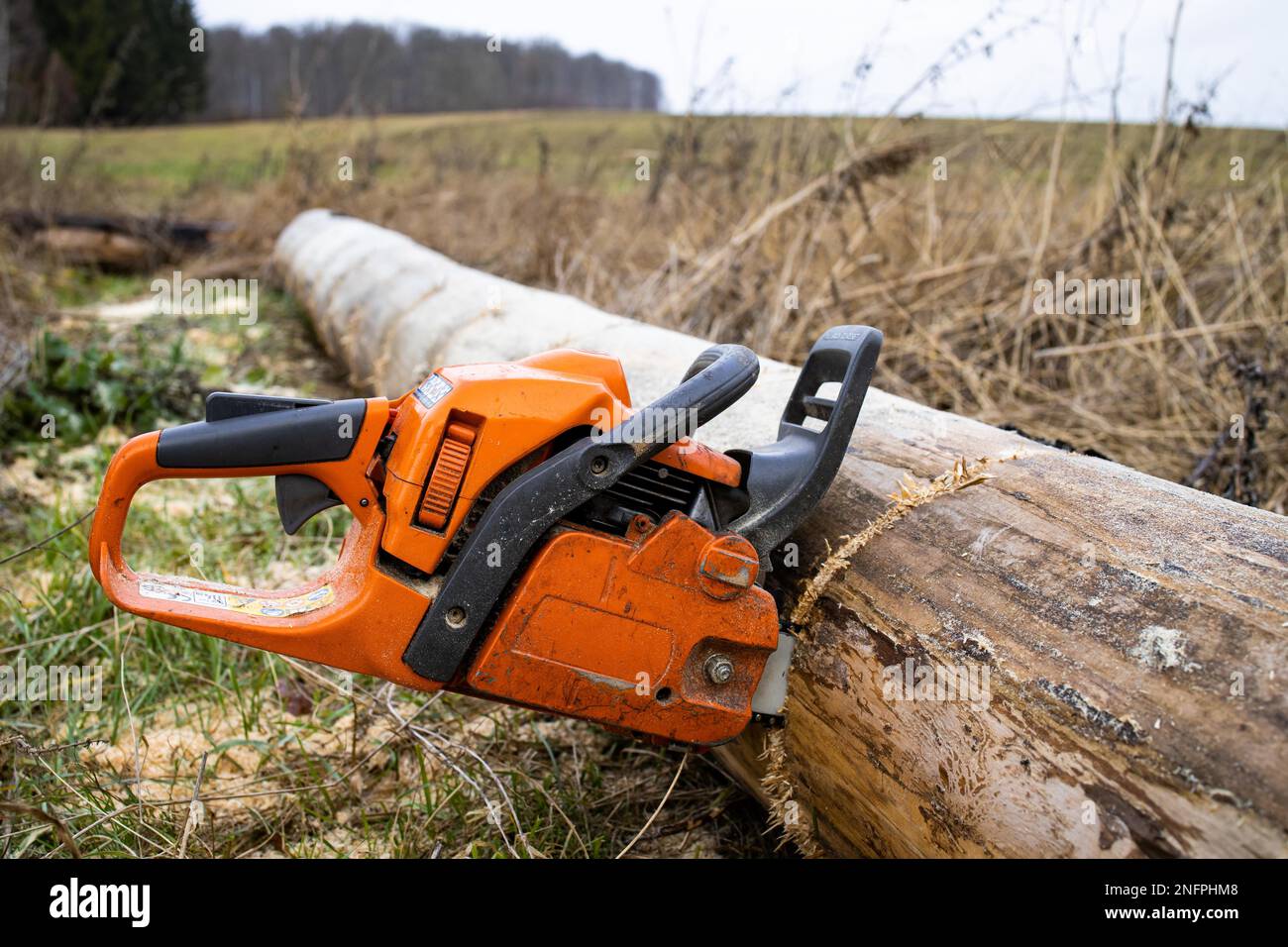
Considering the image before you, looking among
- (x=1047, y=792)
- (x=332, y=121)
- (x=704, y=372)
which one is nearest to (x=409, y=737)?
(x=704, y=372)

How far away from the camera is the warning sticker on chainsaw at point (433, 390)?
1493mm

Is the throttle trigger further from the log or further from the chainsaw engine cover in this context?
the log

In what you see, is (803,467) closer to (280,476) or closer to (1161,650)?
(1161,650)

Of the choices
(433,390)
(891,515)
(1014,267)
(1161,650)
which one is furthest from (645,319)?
(1161,650)

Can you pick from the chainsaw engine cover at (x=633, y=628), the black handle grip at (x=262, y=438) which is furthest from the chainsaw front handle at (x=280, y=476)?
the chainsaw engine cover at (x=633, y=628)

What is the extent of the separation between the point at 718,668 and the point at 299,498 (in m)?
0.77

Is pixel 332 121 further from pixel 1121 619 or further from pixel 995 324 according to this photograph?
pixel 1121 619

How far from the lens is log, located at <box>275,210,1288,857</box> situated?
3.89ft

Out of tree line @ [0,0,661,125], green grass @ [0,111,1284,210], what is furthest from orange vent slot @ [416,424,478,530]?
tree line @ [0,0,661,125]

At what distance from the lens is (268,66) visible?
145 ft

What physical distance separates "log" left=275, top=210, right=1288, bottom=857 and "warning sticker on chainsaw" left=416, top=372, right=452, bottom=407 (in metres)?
0.73

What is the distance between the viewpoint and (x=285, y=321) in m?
7.31

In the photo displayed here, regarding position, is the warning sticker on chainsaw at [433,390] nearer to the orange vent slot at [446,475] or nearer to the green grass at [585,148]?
the orange vent slot at [446,475]
